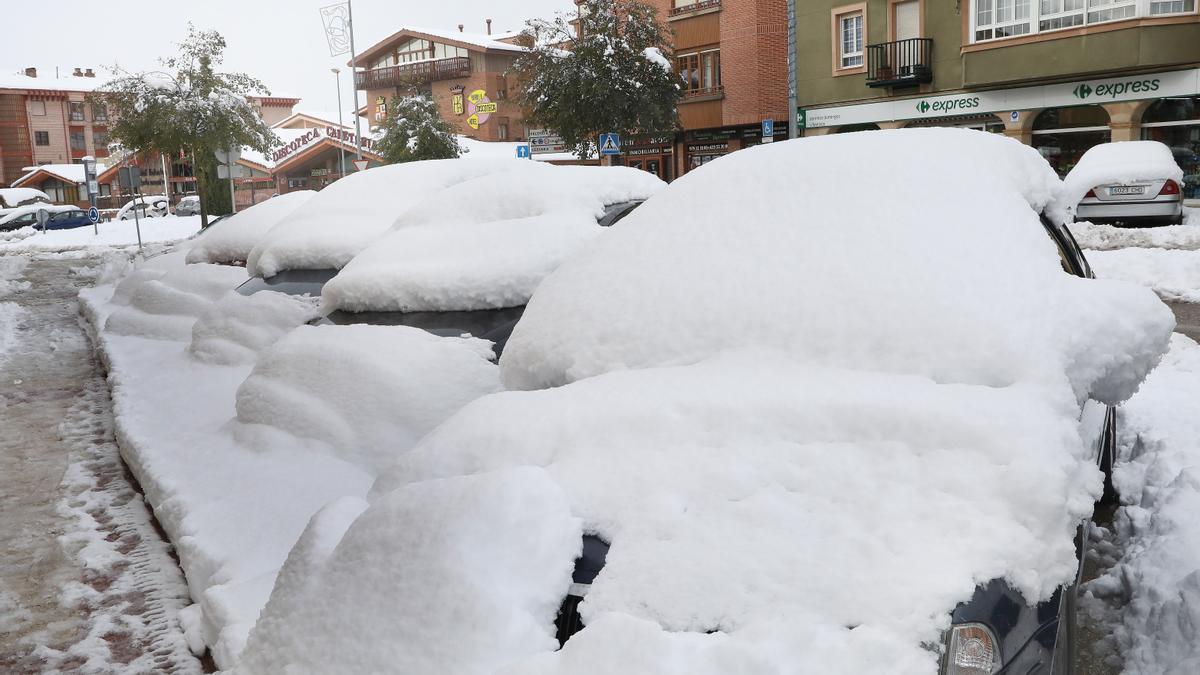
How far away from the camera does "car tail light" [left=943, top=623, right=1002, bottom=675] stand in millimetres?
1831

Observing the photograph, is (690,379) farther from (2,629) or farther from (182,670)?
(2,629)

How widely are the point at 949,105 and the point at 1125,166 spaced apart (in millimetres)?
10196

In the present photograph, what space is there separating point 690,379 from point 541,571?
2.42 feet

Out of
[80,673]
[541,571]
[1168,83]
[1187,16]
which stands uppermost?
[1187,16]

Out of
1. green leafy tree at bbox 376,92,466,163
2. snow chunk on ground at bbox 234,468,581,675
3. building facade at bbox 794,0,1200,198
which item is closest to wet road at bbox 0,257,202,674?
snow chunk on ground at bbox 234,468,581,675

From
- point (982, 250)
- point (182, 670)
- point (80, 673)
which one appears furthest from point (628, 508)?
point (80, 673)

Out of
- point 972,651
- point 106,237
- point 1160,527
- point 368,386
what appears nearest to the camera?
point 972,651

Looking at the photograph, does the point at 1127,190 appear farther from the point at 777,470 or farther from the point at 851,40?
the point at 777,470

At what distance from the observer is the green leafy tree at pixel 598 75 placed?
26.5 m

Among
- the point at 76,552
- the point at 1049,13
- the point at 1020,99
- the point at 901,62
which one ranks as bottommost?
the point at 76,552

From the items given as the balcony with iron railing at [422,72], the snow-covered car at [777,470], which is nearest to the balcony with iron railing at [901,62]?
the snow-covered car at [777,470]

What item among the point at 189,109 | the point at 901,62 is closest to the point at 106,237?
the point at 189,109

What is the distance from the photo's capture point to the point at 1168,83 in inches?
792

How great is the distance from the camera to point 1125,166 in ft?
46.7
